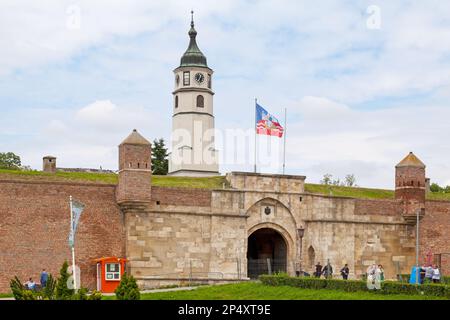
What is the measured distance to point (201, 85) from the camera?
8456 cm

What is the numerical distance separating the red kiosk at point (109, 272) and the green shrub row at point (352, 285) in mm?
7142

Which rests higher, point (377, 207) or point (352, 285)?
point (377, 207)

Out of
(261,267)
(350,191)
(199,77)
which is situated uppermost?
(199,77)

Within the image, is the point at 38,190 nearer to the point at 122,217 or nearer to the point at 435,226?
the point at 122,217

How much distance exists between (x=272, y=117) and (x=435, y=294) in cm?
1952

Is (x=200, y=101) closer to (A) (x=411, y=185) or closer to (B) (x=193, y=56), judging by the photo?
Answer: (B) (x=193, y=56)

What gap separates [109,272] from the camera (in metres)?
44.1

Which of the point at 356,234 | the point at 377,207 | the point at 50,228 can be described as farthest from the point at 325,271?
the point at 50,228

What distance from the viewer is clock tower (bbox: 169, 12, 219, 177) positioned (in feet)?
276

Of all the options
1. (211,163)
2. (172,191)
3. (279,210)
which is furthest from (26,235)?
(211,163)

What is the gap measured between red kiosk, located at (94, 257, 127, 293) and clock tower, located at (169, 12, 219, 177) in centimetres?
3867

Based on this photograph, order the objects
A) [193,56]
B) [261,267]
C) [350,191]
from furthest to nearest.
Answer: [193,56] → [350,191] → [261,267]

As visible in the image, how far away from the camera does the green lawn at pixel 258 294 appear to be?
35.4 m

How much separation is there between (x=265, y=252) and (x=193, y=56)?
35.1m
